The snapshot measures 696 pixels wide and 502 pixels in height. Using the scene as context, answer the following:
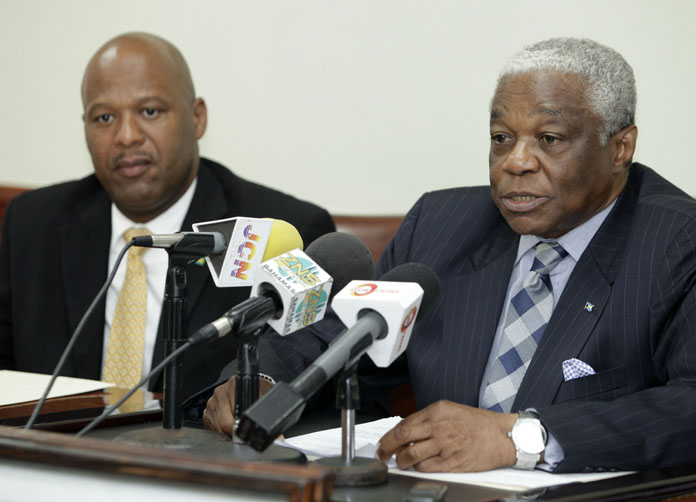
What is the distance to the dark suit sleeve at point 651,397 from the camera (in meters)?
1.46

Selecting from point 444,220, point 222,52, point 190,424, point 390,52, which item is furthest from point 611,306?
point 222,52

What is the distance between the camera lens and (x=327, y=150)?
3400 millimetres

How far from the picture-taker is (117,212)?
3043 millimetres

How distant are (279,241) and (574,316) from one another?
756mm

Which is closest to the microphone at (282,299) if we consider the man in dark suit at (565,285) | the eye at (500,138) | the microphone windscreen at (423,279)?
the microphone windscreen at (423,279)

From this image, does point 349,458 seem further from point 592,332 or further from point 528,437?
point 592,332

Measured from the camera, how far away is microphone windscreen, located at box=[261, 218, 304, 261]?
1353 mm

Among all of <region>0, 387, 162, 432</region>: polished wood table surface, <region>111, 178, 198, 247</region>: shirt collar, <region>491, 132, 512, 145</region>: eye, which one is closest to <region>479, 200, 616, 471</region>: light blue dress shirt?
<region>491, 132, 512, 145</region>: eye

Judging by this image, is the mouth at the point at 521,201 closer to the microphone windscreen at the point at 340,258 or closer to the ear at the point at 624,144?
the ear at the point at 624,144

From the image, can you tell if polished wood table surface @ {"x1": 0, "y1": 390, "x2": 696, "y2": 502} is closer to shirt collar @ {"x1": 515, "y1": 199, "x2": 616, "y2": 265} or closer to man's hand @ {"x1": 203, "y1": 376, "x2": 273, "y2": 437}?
man's hand @ {"x1": 203, "y1": 376, "x2": 273, "y2": 437}

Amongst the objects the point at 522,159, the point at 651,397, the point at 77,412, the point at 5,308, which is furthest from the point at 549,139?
the point at 5,308

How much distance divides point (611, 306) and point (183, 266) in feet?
3.02

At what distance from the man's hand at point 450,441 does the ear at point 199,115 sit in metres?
1.93

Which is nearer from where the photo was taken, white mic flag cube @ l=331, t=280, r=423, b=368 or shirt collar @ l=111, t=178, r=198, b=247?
white mic flag cube @ l=331, t=280, r=423, b=368
